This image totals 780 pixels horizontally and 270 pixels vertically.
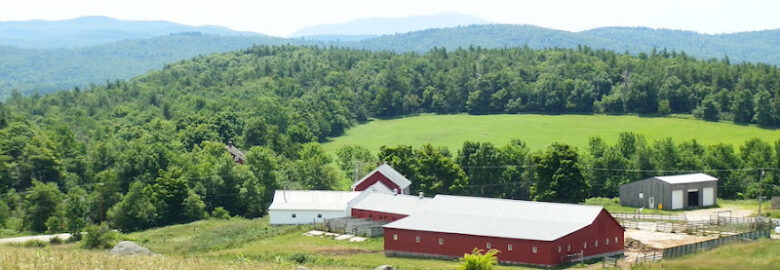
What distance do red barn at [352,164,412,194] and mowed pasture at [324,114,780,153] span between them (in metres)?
45.6

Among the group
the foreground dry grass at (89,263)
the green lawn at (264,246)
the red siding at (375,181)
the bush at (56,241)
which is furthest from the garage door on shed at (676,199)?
the bush at (56,241)

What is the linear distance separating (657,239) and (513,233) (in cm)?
1105

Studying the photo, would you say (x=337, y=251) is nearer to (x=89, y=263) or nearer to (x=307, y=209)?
(x=307, y=209)

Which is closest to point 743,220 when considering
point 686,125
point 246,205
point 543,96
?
point 246,205

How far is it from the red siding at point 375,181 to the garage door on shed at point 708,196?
24.4 metres

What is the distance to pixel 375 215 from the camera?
67938 mm

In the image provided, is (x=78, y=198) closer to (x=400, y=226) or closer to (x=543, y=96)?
(x=400, y=226)

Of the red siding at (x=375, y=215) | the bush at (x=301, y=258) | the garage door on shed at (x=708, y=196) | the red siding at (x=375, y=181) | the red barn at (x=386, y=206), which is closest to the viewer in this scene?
the bush at (x=301, y=258)

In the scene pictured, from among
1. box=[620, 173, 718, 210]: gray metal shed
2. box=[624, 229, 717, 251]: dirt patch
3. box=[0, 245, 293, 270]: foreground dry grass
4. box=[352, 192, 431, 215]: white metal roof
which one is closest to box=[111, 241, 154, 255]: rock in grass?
box=[0, 245, 293, 270]: foreground dry grass

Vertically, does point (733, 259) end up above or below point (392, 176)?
above

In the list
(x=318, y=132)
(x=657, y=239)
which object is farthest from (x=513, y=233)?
(x=318, y=132)

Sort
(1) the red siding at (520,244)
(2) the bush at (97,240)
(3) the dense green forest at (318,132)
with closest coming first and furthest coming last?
(1) the red siding at (520,244)
(2) the bush at (97,240)
(3) the dense green forest at (318,132)

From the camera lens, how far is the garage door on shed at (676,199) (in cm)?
7488

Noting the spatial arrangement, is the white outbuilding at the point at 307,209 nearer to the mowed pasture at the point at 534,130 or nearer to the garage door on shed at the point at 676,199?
the garage door on shed at the point at 676,199
